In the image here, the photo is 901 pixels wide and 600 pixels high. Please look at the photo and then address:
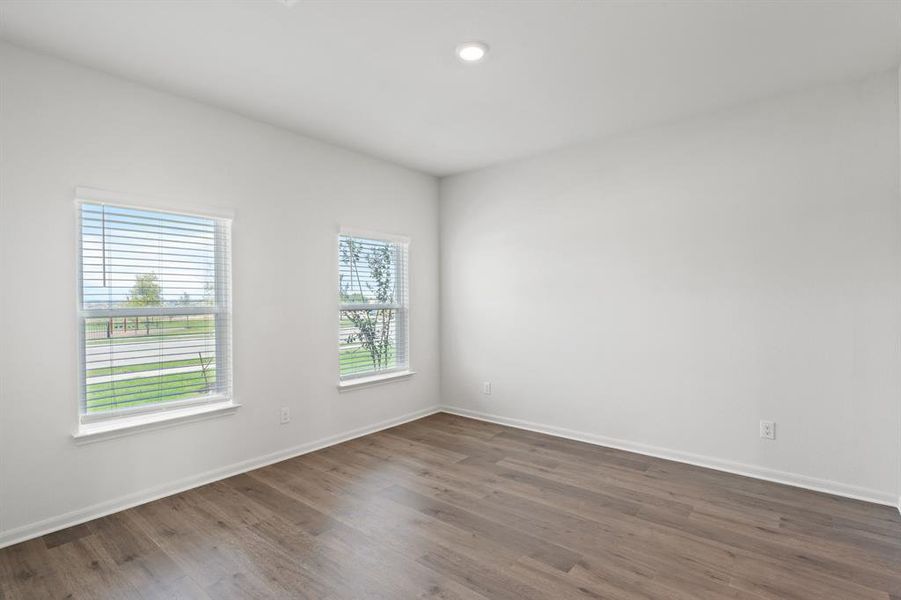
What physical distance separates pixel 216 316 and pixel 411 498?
1.90 metres

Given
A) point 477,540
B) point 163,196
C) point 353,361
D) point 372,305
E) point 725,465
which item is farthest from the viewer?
point 372,305

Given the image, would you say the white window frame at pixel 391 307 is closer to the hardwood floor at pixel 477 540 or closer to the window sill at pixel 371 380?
the window sill at pixel 371 380

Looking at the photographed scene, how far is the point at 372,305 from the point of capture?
4.49 m

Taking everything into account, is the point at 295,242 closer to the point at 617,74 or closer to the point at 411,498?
the point at 411,498

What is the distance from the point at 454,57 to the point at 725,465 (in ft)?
11.0

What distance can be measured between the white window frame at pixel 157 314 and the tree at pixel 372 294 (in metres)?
1.08

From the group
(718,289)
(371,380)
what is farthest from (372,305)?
(718,289)

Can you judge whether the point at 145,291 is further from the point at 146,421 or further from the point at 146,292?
the point at 146,421

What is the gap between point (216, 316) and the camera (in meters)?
3.38

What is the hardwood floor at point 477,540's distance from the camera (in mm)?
2074

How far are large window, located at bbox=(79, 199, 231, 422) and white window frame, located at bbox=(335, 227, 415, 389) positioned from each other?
0.99 m

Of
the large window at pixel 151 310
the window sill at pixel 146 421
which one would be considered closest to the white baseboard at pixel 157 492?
the window sill at pixel 146 421

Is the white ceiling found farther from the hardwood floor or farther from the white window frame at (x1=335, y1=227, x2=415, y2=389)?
the hardwood floor

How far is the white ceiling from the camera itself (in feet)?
7.36
